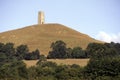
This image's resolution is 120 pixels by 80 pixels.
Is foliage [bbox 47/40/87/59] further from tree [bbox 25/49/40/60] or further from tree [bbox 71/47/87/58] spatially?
tree [bbox 25/49/40/60]

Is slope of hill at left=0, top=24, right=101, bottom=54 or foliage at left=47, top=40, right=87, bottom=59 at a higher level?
slope of hill at left=0, top=24, right=101, bottom=54

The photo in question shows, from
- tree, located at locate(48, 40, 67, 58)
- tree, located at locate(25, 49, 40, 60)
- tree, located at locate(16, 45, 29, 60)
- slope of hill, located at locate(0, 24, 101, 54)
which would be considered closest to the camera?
tree, located at locate(48, 40, 67, 58)

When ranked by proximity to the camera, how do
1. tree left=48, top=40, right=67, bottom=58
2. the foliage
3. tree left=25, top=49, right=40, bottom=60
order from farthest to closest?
tree left=25, top=49, right=40, bottom=60
tree left=48, top=40, right=67, bottom=58
the foliage

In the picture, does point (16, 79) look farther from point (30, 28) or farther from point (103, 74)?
point (30, 28)

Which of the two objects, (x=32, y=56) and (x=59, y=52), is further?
(x=32, y=56)

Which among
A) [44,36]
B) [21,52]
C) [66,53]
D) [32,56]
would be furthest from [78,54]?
[44,36]

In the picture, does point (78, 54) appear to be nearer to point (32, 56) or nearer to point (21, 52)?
point (32, 56)

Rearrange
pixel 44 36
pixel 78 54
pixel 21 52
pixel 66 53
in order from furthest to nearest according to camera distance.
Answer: pixel 44 36 → pixel 21 52 → pixel 66 53 → pixel 78 54

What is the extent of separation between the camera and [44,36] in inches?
5999

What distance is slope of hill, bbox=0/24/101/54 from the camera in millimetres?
138750

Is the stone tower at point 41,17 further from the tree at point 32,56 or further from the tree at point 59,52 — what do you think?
the tree at point 32,56

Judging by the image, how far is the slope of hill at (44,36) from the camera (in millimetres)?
138750

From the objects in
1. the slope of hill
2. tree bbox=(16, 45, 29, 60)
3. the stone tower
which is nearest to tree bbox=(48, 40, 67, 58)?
tree bbox=(16, 45, 29, 60)

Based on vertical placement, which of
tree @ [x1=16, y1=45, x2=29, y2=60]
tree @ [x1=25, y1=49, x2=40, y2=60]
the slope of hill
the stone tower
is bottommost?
tree @ [x1=25, y1=49, x2=40, y2=60]
